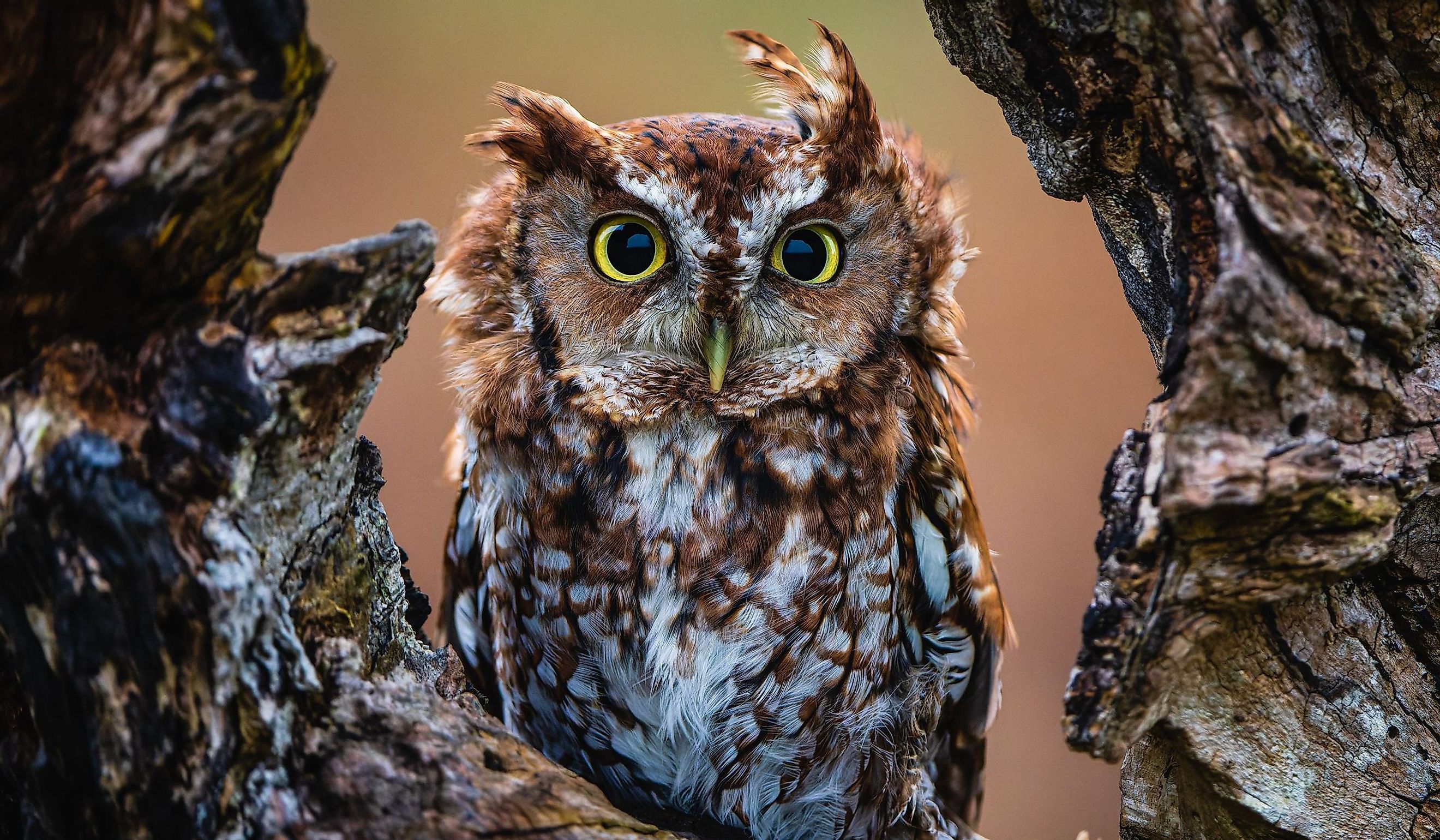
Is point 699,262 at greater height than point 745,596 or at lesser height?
greater

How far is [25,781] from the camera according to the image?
98cm

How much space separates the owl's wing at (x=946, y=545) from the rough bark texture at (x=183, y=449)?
0.77 m

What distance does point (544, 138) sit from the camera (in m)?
1.47

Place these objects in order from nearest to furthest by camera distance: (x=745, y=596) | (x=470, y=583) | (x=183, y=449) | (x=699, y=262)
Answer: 1. (x=183, y=449)
2. (x=699, y=262)
3. (x=745, y=596)
4. (x=470, y=583)

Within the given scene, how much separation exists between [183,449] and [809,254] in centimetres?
90

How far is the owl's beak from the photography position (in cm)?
145

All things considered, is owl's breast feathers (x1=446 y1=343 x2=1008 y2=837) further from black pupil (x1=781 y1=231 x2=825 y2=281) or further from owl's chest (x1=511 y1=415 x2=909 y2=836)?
black pupil (x1=781 y1=231 x2=825 y2=281)

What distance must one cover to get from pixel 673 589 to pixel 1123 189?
2.77 feet

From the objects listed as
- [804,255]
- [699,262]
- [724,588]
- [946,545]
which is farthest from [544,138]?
[946,545]

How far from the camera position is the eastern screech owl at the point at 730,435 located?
1.45 m

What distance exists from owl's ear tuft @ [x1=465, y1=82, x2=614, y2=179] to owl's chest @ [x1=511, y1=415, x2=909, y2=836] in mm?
417

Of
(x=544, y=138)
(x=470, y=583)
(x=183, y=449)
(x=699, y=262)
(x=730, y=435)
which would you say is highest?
(x=544, y=138)

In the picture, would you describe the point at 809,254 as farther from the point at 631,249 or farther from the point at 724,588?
the point at 724,588

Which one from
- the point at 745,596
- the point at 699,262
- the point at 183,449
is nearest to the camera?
the point at 183,449
